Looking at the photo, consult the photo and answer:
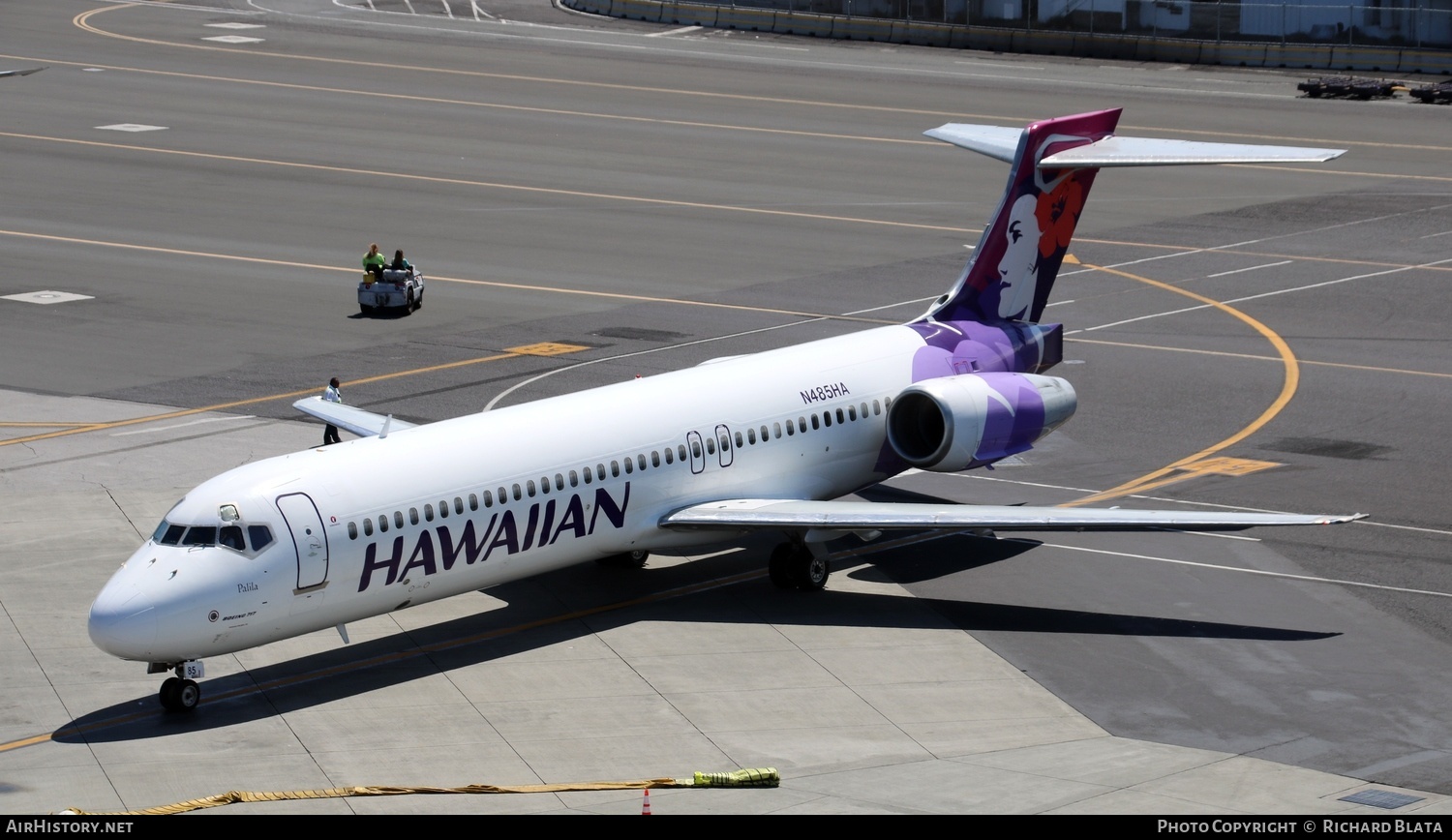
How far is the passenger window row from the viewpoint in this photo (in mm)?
26656

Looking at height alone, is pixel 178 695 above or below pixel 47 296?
below

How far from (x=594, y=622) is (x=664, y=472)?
2643 mm

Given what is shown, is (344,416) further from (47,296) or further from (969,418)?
(47,296)

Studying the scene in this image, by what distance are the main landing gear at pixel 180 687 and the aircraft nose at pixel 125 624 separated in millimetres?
672

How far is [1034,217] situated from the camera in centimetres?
3616

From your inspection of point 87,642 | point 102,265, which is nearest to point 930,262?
point 102,265

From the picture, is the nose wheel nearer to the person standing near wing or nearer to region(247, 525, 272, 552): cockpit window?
region(247, 525, 272, 552): cockpit window

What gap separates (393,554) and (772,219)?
123 feet

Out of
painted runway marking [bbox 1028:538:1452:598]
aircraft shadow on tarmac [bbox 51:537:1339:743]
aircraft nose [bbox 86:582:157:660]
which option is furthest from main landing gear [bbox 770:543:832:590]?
aircraft nose [bbox 86:582:157:660]

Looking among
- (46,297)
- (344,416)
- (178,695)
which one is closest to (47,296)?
(46,297)

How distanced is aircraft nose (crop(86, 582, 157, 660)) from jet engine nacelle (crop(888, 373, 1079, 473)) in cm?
1382

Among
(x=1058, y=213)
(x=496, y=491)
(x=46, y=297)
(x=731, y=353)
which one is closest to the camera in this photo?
(x=496, y=491)

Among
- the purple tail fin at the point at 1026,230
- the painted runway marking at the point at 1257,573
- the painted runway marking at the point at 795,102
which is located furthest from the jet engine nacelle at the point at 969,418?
the painted runway marking at the point at 795,102

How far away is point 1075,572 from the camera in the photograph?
1261 inches
